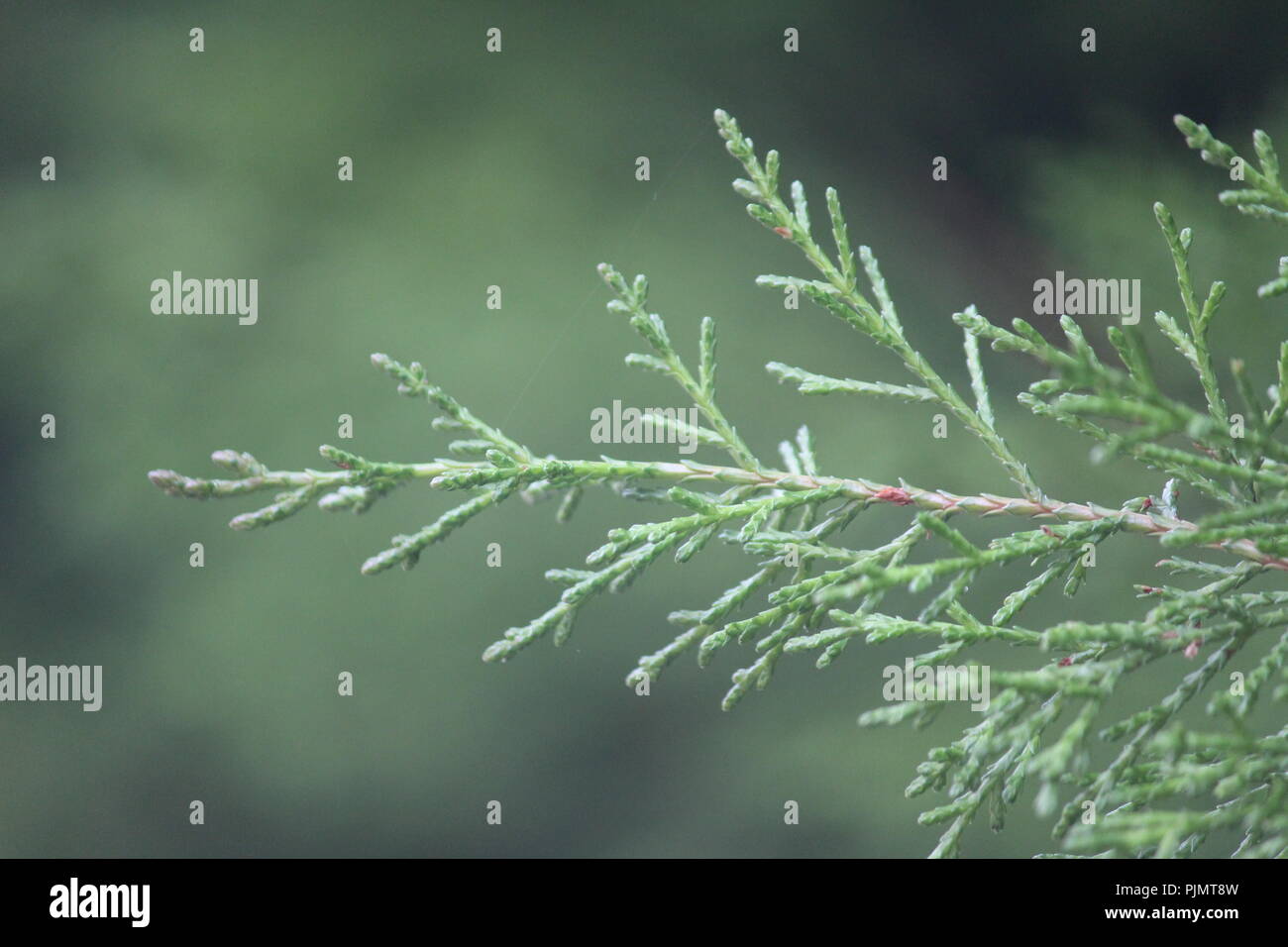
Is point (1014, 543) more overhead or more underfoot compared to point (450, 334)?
more underfoot

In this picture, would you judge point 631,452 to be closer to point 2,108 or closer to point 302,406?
point 302,406

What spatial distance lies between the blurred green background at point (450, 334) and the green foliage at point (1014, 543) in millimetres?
1873

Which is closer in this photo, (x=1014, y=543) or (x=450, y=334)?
(x=1014, y=543)

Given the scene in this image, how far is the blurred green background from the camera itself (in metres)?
3.42

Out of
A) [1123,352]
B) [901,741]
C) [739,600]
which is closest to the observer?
[1123,352]

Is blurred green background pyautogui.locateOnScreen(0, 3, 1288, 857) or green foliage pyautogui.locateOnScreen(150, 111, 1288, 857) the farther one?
blurred green background pyautogui.locateOnScreen(0, 3, 1288, 857)

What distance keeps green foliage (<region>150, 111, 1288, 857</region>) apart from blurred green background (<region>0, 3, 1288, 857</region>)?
1.87 meters

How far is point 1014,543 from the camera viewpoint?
128cm

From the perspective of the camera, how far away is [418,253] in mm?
3516

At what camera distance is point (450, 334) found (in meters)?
3.44

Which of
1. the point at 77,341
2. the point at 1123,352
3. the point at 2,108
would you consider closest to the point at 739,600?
the point at 1123,352

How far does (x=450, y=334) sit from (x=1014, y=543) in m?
2.51

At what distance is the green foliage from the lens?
105 centimetres

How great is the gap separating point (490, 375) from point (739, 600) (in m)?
2.18
